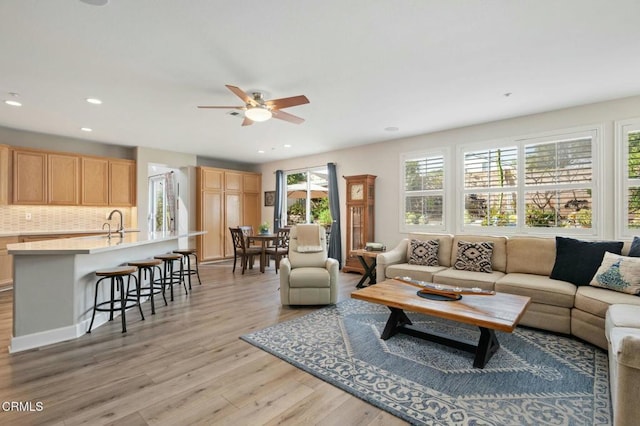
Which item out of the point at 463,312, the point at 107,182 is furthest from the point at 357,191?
the point at 107,182

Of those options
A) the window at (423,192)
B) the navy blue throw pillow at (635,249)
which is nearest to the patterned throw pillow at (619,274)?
the navy blue throw pillow at (635,249)

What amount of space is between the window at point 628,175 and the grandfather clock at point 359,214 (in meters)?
3.56

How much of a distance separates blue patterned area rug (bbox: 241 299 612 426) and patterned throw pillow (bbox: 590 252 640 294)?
66cm

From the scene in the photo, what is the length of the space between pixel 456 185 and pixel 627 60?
8.46 ft

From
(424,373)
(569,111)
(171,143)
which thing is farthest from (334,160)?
(424,373)

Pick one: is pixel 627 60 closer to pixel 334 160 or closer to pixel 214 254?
pixel 334 160

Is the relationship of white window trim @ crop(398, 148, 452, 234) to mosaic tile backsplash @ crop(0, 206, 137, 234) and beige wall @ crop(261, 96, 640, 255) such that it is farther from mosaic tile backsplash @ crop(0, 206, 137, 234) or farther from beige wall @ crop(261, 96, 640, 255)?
mosaic tile backsplash @ crop(0, 206, 137, 234)

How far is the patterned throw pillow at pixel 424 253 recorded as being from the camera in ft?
14.9

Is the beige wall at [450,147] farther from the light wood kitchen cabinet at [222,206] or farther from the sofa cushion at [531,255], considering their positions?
the light wood kitchen cabinet at [222,206]

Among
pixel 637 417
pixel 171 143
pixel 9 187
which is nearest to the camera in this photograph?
pixel 637 417

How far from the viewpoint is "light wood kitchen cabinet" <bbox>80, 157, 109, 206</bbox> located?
5.98 meters

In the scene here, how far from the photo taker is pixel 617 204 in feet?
12.8

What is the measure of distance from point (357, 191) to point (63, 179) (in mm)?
5489

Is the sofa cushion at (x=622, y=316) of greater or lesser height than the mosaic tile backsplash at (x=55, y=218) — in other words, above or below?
below
